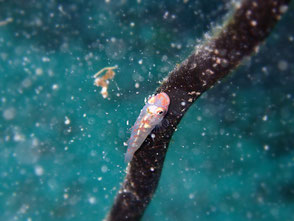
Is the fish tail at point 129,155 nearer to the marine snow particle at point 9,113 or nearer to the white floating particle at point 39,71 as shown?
the white floating particle at point 39,71

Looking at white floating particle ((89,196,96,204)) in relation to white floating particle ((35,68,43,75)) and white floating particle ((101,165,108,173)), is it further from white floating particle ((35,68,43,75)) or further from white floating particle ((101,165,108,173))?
white floating particle ((35,68,43,75))

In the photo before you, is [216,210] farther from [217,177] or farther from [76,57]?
[76,57]

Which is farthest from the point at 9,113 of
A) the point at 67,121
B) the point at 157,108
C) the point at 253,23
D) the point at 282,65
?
the point at 282,65

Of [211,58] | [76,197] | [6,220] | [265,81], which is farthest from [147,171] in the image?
[6,220]

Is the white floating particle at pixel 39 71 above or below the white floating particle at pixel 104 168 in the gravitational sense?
above

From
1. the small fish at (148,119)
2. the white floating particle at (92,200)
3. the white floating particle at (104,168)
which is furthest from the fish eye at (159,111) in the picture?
the white floating particle at (92,200)

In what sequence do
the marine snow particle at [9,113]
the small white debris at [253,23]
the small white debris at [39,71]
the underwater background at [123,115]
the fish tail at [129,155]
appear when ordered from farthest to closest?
the marine snow particle at [9,113], the small white debris at [39,71], the underwater background at [123,115], the fish tail at [129,155], the small white debris at [253,23]

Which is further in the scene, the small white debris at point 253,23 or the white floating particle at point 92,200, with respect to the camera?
the white floating particle at point 92,200
